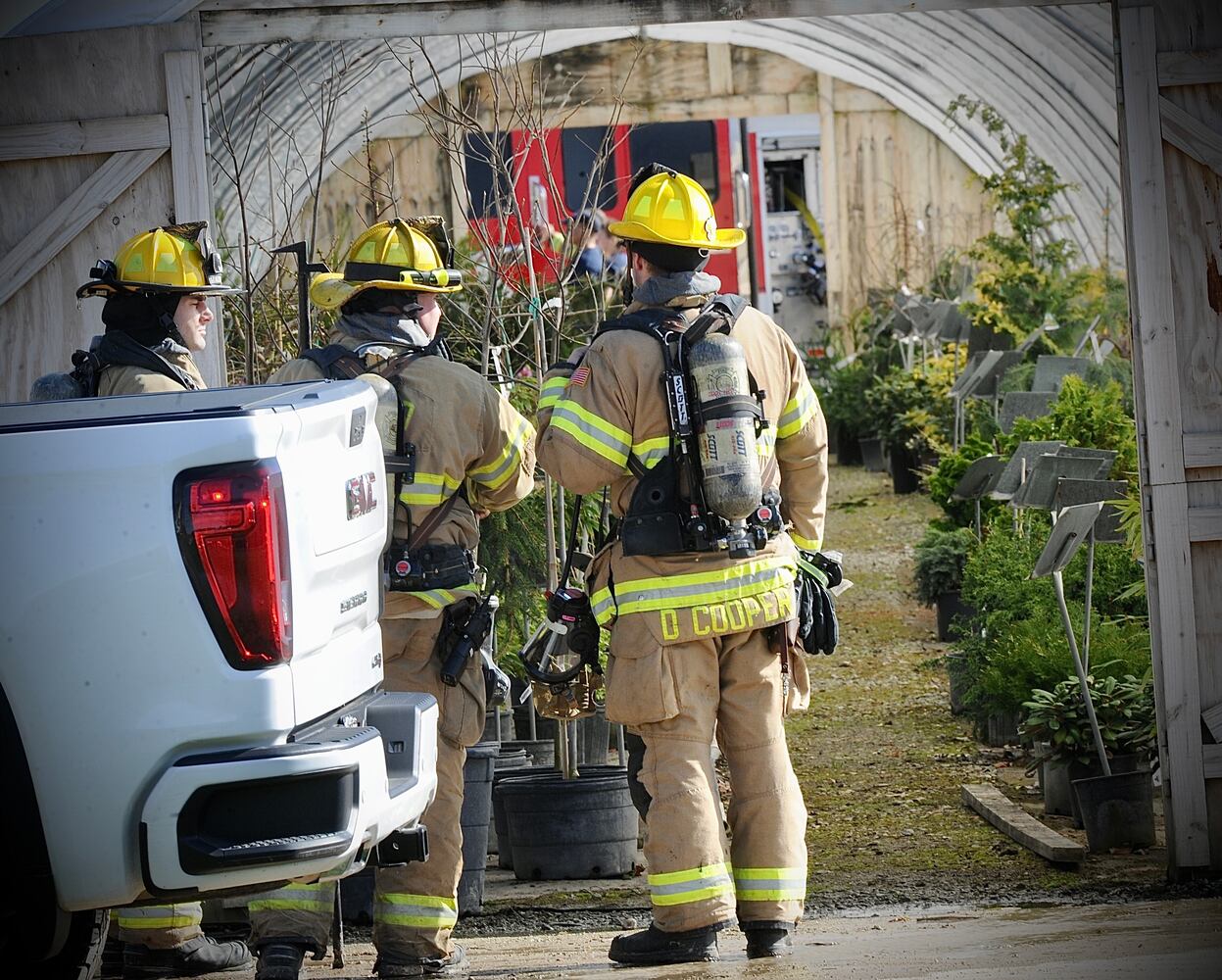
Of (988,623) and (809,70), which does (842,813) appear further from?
(809,70)

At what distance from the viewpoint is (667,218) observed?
5332 millimetres

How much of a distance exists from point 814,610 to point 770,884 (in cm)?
90

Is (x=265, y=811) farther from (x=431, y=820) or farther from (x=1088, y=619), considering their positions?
(x=1088, y=619)

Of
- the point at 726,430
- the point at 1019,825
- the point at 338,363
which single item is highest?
the point at 338,363

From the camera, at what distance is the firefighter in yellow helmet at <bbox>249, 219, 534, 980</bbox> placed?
5281 mm

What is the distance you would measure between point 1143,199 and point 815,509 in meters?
1.73

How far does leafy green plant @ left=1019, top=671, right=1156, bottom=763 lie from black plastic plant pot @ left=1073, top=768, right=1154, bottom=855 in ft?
0.67

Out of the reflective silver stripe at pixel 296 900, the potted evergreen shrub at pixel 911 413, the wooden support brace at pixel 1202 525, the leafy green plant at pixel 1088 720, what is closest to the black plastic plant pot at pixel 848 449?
the potted evergreen shrub at pixel 911 413

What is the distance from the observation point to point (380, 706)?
4.24 meters

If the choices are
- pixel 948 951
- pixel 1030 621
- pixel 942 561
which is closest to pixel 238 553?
pixel 948 951

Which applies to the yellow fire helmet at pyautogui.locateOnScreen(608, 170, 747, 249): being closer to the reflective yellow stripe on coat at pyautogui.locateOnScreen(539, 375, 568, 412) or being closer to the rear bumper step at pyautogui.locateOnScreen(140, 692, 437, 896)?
the reflective yellow stripe on coat at pyautogui.locateOnScreen(539, 375, 568, 412)

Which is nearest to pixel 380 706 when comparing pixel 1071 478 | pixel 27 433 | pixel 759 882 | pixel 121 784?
pixel 121 784

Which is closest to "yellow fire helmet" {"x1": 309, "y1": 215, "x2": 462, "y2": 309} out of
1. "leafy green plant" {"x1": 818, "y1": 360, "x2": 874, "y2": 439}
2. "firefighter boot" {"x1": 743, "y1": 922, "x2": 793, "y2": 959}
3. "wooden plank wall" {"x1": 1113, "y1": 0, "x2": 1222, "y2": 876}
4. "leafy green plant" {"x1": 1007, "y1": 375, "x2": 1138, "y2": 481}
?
"firefighter boot" {"x1": 743, "y1": 922, "x2": 793, "y2": 959}

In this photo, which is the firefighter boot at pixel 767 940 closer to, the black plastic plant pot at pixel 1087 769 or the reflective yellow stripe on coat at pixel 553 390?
the reflective yellow stripe on coat at pixel 553 390
